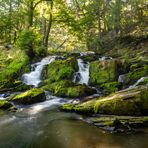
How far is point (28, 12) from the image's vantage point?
27.4 metres

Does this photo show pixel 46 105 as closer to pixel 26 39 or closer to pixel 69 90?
pixel 69 90

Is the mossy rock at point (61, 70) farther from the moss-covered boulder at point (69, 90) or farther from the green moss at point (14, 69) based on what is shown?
the green moss at point (14, 69)

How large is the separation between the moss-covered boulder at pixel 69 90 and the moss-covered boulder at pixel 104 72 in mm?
2570

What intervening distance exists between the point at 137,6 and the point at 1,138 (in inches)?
1055

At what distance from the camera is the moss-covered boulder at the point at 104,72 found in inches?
779

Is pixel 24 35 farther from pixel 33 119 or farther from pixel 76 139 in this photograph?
pixel 76 139

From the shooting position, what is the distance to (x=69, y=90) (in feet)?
57.6

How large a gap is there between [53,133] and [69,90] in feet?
26.6

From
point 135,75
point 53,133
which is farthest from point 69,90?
point 53,133

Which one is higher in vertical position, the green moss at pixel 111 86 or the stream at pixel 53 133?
the green moss at pixel 111 86

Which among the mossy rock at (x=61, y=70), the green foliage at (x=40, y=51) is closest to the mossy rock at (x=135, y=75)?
the mossy rock at (x=61, y=70)

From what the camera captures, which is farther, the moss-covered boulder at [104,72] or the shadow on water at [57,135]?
the moss-covered boulder at [104,72]

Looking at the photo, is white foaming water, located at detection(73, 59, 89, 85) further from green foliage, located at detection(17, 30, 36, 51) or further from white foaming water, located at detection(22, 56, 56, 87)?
green foliage, located at detection(17, 30, 36, 51)

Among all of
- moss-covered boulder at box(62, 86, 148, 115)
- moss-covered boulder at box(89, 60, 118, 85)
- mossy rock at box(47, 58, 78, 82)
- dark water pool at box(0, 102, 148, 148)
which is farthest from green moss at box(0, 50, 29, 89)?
moss-covered boulder at box(62, 86, 148, 115)
